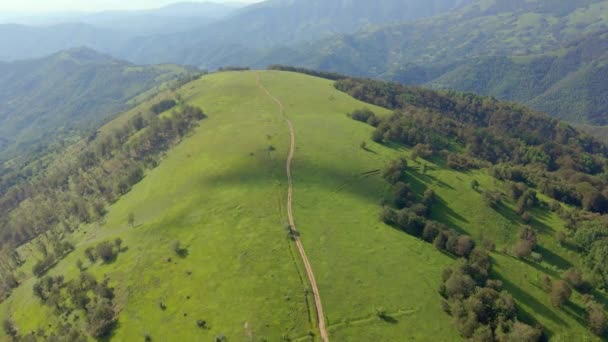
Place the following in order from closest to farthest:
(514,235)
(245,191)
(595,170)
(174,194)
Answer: (514,235) → (245,191) → (174,194) → (595,170)

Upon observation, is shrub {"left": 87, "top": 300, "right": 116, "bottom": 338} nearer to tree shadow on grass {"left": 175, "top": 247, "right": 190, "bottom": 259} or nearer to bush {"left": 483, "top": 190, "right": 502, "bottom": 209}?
tree shadow on grass {"left": 175, "top": 247, "right": 190, "bottom": 259}

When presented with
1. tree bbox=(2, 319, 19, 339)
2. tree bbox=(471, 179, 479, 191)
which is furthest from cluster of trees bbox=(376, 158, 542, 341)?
tree bbox=(2, 319, 19, 339)

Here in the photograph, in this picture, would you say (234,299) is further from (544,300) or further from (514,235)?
(514,235)

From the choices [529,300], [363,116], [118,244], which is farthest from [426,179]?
[118,244]

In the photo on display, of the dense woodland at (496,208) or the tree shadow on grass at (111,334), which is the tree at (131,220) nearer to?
the tree shadow on grass at (111,334)

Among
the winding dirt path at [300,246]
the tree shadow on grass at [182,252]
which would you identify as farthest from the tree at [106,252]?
the winding dirt path at [300,246]

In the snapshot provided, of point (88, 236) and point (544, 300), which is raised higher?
point (544, 300)

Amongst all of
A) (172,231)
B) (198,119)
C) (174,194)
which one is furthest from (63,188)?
(172,231)

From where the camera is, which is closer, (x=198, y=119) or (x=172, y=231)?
(x=172, y=231)
